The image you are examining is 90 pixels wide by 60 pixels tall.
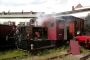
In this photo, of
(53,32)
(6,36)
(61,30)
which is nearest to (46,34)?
(53,32)

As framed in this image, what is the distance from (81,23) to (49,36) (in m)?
5.10

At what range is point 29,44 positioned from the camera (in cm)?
930

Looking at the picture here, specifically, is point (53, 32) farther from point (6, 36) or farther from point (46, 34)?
point (6, 36)

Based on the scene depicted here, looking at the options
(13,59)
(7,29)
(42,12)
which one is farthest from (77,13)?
(13,59)

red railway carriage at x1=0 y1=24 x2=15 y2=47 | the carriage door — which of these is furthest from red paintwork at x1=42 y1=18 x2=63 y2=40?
red railway carriage at x1=0 y1=24 x2=15 y2=47

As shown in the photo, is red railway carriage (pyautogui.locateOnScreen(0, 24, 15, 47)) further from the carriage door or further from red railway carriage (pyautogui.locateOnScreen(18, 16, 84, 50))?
the carriage door

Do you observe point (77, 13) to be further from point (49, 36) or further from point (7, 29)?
point (7, 29)

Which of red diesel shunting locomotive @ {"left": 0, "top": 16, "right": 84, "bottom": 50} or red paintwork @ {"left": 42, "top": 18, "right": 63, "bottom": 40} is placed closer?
red diesel shunting locomotive @ {"left": 0, "top": 16, "right": 84, "bottom": 50}

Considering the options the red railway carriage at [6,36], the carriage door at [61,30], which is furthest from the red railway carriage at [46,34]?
the red railway carriage at [6,36]

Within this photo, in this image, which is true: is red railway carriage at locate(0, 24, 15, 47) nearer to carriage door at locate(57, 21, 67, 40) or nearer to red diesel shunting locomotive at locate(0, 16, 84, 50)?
red diesel shunting locomotive at locate(0, 16, 84, 50)

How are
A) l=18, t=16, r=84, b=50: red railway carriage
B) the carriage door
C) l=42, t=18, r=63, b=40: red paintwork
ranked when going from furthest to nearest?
the carriage door → l=42, t=18, r=63, b=40: red paintwork → l=18, t=16, r=84, b=50: red railway carriage

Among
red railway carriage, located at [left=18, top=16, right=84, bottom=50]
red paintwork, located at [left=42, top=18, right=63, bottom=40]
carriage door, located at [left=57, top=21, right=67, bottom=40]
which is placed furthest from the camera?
carriage door, located at [left=57, top=21, right=67, bottom=40]

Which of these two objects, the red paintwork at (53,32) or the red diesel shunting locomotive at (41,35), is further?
the red paintwork at (53,32)

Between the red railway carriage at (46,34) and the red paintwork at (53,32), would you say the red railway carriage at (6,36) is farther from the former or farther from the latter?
the red paintwork at (53,32)
